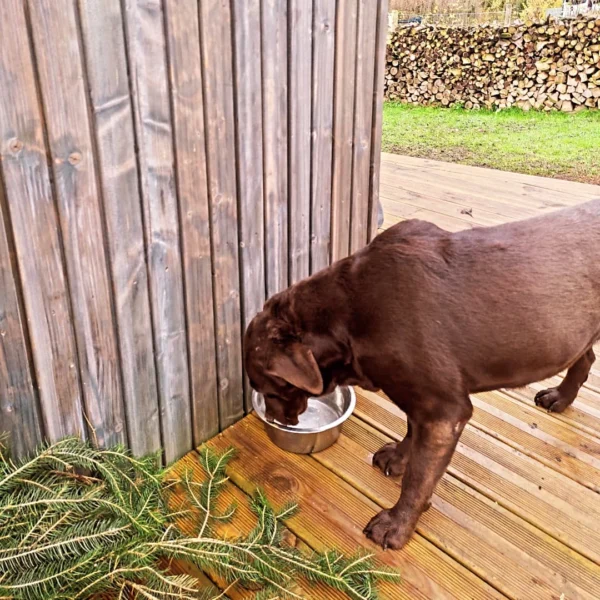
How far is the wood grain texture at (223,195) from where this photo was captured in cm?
207

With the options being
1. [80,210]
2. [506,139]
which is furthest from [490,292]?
[506,139]

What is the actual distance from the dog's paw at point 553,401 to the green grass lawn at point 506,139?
526 centimetres

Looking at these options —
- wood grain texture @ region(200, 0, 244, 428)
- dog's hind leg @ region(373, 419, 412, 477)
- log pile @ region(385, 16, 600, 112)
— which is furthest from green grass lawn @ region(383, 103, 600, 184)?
wood grain texture @ region(200, 0, 244, 428)

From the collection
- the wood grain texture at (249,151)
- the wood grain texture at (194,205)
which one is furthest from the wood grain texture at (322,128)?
the wood grain texture at (194,205)

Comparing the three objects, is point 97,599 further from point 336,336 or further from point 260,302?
point 260,302

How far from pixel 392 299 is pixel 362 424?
100 cm

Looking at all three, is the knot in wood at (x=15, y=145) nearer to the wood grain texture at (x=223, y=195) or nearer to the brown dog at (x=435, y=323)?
the wood grain texture at (x=223, y=195)

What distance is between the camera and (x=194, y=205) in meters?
2.18

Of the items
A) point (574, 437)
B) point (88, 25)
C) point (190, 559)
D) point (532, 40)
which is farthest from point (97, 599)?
point (532, 40)

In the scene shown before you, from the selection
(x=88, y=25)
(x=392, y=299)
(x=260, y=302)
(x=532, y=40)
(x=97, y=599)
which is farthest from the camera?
(x=532, y=40)

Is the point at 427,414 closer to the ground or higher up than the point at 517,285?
closer to the ground

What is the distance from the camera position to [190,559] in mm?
1895

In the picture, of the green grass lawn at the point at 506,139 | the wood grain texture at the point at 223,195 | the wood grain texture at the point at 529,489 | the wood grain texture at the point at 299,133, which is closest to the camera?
the wood grain texture at the point at 223,195

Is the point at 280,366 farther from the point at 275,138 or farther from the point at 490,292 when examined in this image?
the point at 275,138
